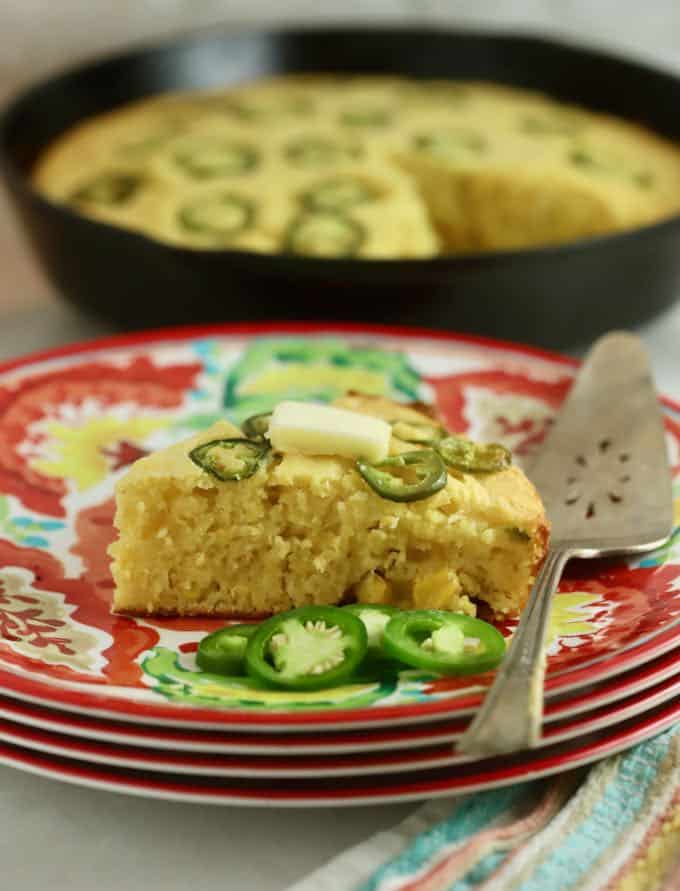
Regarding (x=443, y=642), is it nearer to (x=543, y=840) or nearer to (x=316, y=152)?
(x=543, y=840)

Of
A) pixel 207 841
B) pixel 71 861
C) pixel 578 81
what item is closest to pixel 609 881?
pixel 207 841

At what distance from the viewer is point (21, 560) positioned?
2.40 meters

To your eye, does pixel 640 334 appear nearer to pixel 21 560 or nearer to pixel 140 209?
pixel 140 209

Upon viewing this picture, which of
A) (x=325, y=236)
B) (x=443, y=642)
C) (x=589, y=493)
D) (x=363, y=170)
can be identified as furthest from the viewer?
(x=363, y=170)

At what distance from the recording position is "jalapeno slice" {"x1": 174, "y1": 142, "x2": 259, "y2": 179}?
400cm

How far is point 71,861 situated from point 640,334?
2521 millimetres

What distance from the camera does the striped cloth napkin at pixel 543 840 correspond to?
178cm

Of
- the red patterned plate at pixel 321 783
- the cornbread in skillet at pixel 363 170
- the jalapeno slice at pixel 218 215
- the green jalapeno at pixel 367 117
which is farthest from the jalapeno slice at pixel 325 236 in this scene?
the red patterned plate at pixel 321 783

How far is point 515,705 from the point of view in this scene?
1.74 m

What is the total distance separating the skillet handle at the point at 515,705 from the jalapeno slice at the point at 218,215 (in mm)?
1977

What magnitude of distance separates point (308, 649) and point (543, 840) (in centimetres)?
40

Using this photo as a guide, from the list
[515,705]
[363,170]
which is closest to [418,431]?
[515,705]

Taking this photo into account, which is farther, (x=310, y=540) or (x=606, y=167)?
(x=606, y=167)

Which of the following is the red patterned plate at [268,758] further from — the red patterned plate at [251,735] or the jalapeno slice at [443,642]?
the jalapeno slice at [443,642]
